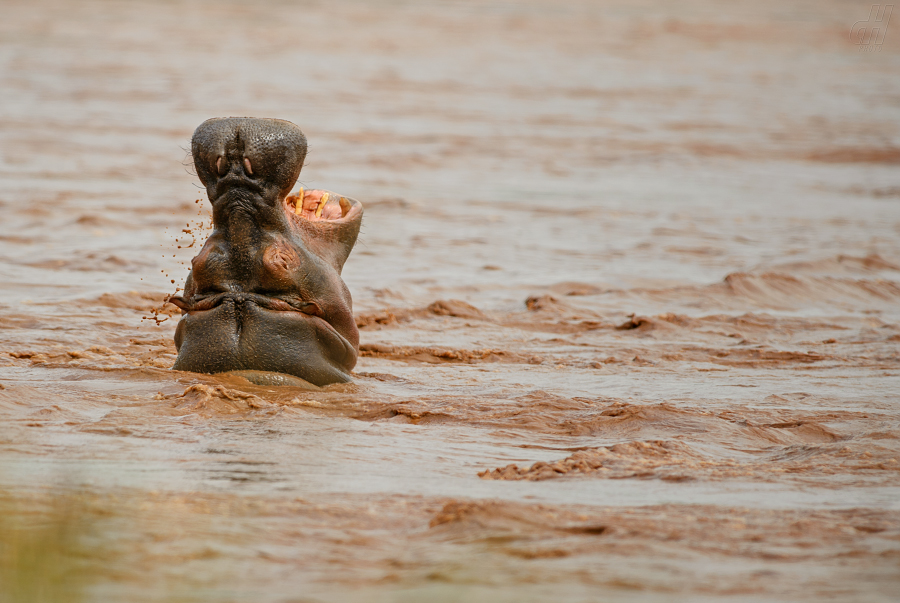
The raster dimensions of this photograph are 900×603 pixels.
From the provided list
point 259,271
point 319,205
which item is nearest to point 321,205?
point 319,205

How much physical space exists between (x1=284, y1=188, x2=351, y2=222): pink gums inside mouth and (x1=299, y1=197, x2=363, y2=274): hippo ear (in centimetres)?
2

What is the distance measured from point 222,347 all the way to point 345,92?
16666mm

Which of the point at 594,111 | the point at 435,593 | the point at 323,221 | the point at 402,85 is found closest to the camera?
the point at 435,593

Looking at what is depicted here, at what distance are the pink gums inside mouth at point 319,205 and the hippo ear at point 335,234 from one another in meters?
0.02

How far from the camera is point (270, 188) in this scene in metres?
4.90

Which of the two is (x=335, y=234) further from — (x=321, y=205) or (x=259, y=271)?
(x=259, y=271)

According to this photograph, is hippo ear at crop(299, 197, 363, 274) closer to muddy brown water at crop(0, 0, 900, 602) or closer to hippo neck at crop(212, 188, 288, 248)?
hippo neck at crop(212, 188, 288, 248)

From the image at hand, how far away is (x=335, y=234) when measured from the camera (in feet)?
17.7

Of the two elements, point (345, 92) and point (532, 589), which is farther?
point (345, 92)

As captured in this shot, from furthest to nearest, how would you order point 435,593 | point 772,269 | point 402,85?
point 402,85 → point 772,269 → point 435,593

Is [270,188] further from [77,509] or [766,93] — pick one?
[766,93]

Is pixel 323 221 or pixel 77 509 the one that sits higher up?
pixel 323 221

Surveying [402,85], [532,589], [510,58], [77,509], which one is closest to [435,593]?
[532,589]

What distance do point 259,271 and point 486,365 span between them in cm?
197
